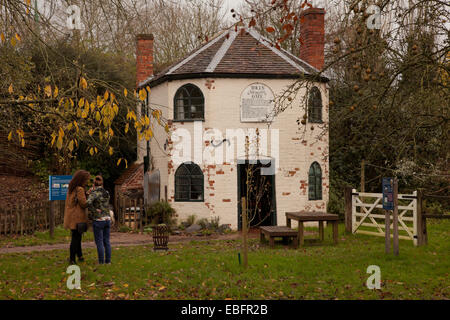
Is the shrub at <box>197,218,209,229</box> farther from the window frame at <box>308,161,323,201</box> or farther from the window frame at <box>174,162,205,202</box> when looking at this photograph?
the window frame at <box>308,161,323,201</box>

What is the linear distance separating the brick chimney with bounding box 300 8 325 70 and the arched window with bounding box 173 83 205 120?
5159 millimetres

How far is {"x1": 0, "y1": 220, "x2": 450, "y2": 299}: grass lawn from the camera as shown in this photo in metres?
7.77

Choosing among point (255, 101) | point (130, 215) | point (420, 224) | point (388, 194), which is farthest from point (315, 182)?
point (388, 194)

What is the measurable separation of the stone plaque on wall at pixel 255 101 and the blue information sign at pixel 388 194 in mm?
7618

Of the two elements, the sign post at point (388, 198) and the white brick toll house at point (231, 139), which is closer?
the sign post at point (388, 198)

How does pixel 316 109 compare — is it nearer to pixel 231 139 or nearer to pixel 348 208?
pixel 231 139

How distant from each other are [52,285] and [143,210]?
34.9ft

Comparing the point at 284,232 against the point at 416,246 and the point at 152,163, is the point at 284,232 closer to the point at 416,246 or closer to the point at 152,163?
the point at 416,246

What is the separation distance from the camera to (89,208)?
944 centimetres

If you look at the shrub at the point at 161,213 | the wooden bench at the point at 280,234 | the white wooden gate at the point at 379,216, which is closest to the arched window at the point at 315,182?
the white wooden gate at the point at 379,216

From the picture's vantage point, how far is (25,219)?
618 inches

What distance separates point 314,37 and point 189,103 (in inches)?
237

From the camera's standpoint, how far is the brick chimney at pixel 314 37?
19.0m

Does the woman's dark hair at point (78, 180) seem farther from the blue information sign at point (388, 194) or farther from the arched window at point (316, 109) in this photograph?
the arched window at point (316, 109)
